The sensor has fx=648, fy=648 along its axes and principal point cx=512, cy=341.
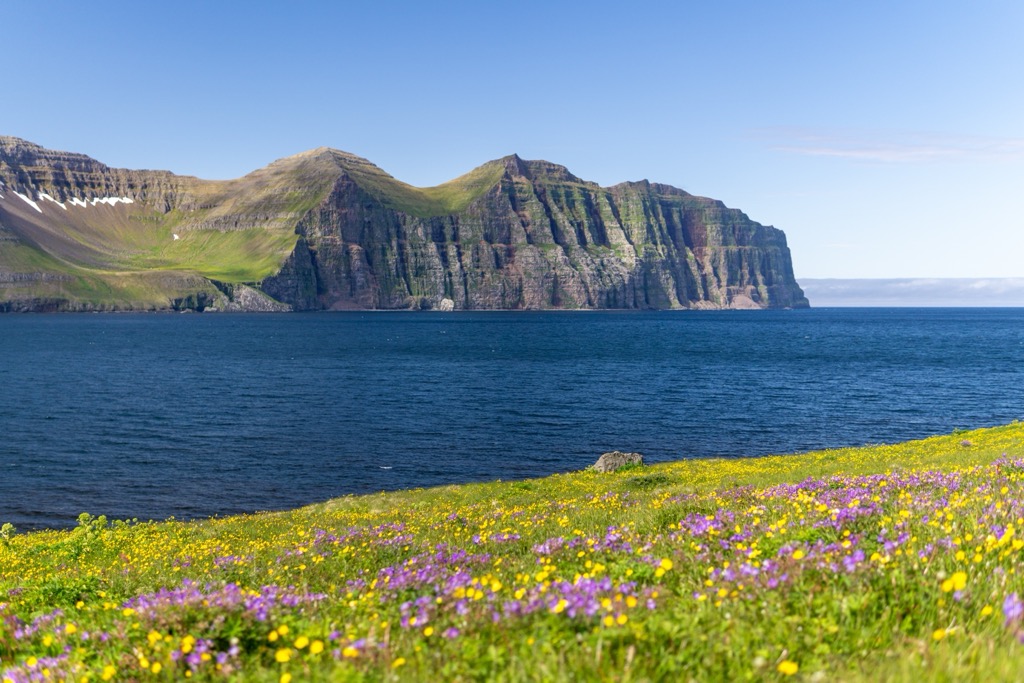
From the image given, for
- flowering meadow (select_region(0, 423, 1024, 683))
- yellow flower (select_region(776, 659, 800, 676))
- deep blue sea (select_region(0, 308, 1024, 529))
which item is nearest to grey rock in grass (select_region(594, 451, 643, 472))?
deep blue sea (select_region(0, 308, 1024, 529))

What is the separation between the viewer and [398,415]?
216ft

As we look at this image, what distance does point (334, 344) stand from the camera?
15450 centimetres

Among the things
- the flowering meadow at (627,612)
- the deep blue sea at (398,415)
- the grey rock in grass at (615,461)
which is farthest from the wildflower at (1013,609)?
the deep blue sea at (398,415)

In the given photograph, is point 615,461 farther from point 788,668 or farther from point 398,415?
point 788,668

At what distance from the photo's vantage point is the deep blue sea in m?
43.5

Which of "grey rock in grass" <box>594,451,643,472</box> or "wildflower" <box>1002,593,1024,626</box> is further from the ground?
"wildflower" <box>1002,593,1024,626</box>

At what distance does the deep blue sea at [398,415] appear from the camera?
43.5 m

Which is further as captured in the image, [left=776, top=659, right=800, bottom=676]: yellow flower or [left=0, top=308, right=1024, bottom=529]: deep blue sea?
[left=0, top=308, right=1024, bottom=529]: deep blue sea

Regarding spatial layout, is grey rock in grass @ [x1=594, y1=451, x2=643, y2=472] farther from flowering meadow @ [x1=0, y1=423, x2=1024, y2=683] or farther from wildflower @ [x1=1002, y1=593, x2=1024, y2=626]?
wildflower @ [x1=1002, y1=593, x2=1024, y2=626]

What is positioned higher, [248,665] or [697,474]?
[248,665]

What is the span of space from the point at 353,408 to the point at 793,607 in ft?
221

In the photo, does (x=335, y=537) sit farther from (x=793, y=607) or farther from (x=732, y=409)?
(x=732, y=409)

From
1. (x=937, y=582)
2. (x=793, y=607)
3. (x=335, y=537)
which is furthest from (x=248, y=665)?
(x=335, y=537)

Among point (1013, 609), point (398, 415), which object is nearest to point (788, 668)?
point (1013, 609)
